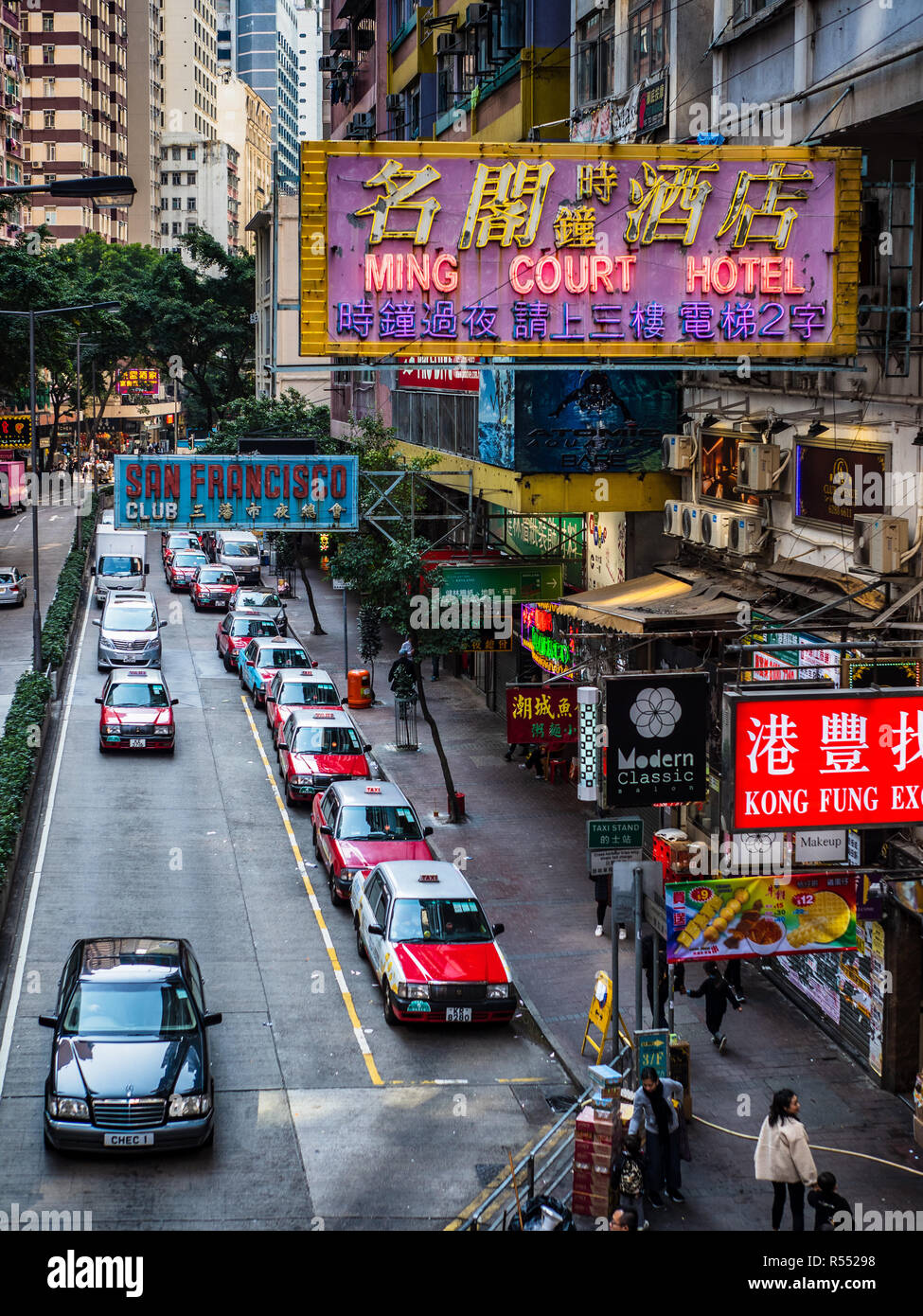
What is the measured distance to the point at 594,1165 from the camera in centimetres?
1505

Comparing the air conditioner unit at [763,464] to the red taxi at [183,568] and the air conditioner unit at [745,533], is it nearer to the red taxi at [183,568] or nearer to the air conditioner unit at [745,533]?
the air conditioner unit at [745,533]

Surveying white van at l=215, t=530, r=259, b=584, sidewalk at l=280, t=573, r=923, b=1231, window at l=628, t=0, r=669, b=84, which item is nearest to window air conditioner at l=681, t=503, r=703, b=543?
sidewalk at l=280, t=573, r=923, b=1231

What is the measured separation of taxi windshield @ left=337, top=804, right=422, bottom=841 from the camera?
83.8ft

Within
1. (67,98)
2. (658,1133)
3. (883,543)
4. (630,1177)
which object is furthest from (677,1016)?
(67,98)

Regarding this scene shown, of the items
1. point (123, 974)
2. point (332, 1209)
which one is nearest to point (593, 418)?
point (123, 974)

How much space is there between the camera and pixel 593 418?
2722 cm

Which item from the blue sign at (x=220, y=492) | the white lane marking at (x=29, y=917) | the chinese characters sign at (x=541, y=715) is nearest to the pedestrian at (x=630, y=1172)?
the white lane marking at (x=29, y=917)

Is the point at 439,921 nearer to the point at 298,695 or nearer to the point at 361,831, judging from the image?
the point at 361,831

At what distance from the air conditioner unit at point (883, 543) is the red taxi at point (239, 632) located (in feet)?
94.6

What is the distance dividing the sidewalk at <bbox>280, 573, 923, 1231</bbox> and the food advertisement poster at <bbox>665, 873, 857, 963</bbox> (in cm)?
237

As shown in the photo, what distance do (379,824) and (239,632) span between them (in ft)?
68.8

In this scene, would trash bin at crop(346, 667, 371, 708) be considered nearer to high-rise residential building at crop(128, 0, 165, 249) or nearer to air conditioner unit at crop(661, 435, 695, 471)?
air conditioner unit at crop(661, 435, 695, 471)

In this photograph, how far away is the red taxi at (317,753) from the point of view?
100 ft

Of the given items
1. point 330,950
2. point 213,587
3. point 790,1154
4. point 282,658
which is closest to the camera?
point 790,1154
